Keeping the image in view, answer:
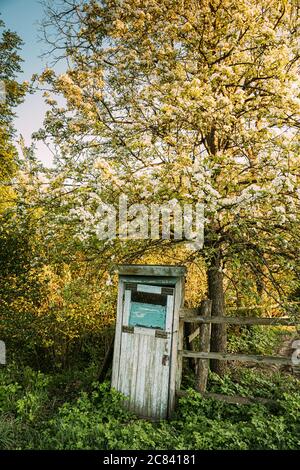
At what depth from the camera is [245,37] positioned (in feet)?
20.8

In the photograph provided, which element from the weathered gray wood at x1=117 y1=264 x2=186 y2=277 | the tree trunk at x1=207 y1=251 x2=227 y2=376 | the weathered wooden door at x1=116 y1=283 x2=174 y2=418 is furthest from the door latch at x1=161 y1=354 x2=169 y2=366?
the tree trunk at x1=207 y1=251 x2=227 y2=376

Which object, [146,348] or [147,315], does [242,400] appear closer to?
[146,348]

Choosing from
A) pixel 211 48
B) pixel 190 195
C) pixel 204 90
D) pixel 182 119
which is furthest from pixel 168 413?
pixel 211 48

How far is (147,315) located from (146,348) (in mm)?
536

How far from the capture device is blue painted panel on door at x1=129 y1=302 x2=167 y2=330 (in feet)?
18.9

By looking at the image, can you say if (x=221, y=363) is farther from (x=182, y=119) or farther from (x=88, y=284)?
(x=182, y=119)

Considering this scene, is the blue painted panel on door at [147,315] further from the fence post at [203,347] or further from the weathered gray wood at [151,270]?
the fence post at [203,347]

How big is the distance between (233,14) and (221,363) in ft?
21.4

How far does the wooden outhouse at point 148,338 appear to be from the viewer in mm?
5637

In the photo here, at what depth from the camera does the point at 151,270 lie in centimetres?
584


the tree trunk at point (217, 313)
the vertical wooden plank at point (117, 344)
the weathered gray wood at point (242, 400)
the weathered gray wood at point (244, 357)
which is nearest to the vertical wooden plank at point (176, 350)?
the weathered gray wood at point (244, 357)

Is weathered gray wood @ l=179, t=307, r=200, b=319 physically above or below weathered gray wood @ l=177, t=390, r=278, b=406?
above

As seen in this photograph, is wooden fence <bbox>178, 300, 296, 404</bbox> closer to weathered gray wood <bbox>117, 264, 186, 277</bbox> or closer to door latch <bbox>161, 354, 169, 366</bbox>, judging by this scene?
door latch <bbox>161, 354, 169, 366</bbox>

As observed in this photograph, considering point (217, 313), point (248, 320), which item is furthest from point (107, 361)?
point (248, 320)
